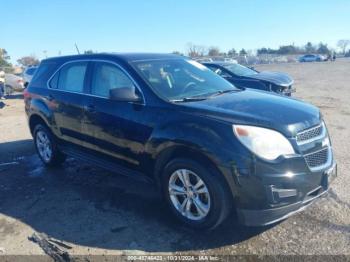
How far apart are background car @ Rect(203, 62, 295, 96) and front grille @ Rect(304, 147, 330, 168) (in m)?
6.18

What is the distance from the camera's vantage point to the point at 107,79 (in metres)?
4.77

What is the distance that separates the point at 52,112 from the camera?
18.9ft

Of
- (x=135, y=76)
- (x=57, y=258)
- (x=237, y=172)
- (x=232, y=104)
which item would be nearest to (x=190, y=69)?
(x=135, y=76)

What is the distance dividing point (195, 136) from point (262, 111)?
75cm

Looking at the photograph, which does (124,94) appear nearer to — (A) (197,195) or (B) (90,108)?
(B) (90,108)

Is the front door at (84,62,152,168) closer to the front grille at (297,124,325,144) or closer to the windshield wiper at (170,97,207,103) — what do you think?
the windshield wiper at (170,97,207,103)

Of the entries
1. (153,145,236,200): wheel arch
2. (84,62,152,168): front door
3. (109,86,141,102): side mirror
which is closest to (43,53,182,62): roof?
(84,62,152,168): front door

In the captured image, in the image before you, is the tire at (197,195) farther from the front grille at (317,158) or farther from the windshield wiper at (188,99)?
the front grille at (317,158)

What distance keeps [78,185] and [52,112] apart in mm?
1276

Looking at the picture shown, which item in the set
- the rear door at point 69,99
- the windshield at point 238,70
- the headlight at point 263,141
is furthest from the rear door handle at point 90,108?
the windshield at point 238,70

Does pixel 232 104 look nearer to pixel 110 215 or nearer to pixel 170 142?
pixel 170 142

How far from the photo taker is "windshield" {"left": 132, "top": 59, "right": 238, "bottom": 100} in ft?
14.1

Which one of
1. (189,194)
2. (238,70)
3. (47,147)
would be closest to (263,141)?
(189,194)

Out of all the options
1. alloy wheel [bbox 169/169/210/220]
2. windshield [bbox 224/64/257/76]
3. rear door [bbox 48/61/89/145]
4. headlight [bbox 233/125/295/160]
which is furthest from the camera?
windshield [bbox 224/64/257/76]
